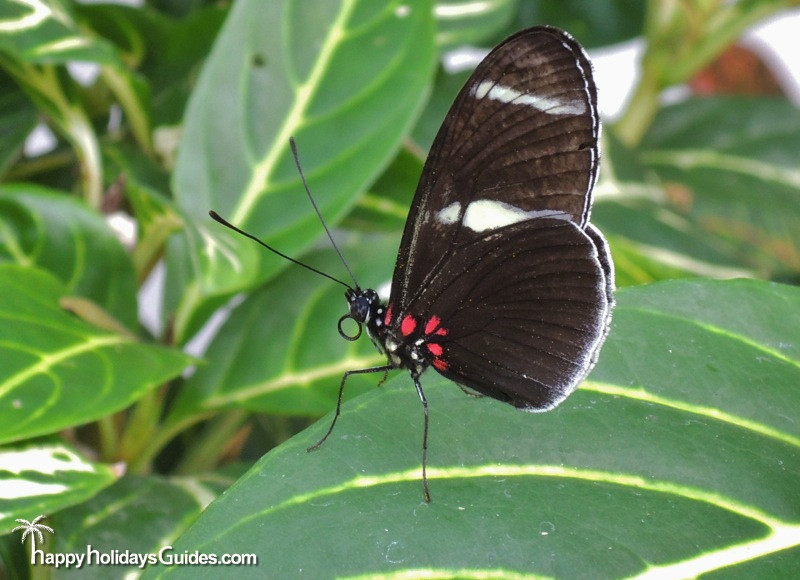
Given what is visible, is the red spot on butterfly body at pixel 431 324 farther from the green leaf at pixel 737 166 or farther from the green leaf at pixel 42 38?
the green leaf at pixel 737 166

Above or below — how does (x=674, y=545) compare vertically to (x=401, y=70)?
below

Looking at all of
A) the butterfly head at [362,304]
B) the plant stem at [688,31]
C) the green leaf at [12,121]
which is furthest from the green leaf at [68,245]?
the plant stem at [688,31]

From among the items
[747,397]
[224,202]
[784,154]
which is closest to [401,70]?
[224,202]

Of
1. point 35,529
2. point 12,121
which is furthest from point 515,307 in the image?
point 12,121

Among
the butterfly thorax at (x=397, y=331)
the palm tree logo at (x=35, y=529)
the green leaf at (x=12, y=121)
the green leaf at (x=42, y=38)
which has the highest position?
the green leaf at (x=42, y=38)

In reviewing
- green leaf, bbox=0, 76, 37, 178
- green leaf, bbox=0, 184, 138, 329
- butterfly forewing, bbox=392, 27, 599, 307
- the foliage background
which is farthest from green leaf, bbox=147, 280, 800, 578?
green leaf, bbox=0, 76, 37, 178

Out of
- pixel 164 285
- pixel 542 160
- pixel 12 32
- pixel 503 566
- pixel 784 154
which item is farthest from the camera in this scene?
pixel 784 154

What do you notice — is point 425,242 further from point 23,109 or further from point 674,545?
point 23,109
